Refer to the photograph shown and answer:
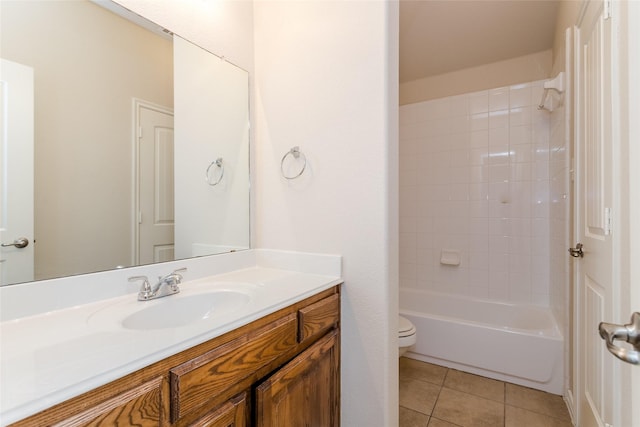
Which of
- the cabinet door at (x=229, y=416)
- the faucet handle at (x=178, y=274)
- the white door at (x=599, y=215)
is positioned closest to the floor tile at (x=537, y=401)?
the white door at (x=599, y=215)

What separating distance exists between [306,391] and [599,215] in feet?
4.24

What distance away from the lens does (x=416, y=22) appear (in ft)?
7.16

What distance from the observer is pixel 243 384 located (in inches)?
32.5

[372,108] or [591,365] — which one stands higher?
[372,108]

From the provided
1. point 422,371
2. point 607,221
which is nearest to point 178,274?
point 607,221

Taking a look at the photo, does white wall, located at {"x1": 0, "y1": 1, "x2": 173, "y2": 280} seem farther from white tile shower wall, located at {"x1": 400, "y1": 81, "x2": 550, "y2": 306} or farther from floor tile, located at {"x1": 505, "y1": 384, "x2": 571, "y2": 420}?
white tile shower wall, located at {"x1": 400, "y1": 81, "x2": 550, "y2": 306}

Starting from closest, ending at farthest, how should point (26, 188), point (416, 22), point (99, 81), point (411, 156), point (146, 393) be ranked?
point (146, 393)
point (26, 188)
point (99, 81)
point (416, 22)
point (411, 156)

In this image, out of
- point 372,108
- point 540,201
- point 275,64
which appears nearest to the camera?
point 372,108

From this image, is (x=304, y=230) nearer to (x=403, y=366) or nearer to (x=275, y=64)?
(x=275, y=64)

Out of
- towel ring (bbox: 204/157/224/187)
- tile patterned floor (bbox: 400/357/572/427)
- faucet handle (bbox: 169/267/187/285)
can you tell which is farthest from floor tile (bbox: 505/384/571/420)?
towel ring (bbox: 204/157/224/187)

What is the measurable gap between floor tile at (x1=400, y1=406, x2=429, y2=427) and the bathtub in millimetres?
630

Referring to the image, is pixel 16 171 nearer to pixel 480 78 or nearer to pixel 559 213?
pixel 559 213

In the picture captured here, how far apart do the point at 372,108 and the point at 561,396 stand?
2.12m

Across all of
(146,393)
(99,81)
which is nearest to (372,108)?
(99,81)
